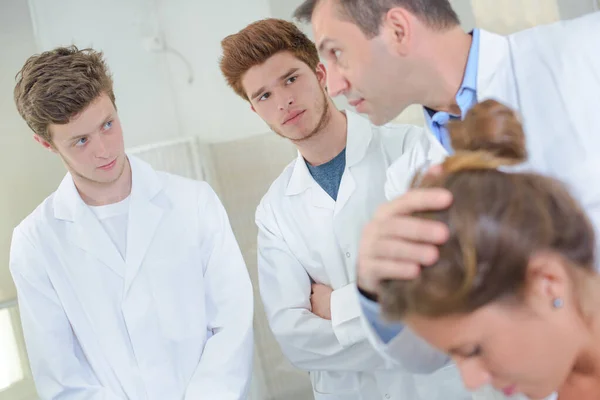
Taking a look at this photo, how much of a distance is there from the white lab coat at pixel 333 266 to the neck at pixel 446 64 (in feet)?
1.11

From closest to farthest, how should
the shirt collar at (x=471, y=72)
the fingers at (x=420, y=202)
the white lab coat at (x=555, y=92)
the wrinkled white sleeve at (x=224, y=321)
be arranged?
the fingers at (x=420, y=202) → the white lab coat at (x=555, y=92) → the shirt collar at (x=471, y=72) → the wrinkled white sleeve at (x=224, y=321)

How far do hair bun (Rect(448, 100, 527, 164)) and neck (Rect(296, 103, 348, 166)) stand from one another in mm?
915

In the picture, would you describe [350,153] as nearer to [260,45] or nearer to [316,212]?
[316,212]

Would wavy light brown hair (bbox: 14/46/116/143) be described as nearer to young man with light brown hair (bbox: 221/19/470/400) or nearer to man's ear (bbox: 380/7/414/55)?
young man with light brown hair (bbox: 221/19/470/400)

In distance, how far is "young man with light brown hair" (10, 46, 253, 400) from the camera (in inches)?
64.1

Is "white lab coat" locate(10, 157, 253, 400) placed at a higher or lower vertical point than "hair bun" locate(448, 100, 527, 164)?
lower

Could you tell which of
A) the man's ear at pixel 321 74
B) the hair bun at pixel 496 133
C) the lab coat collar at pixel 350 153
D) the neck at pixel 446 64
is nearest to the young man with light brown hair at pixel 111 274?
the lab coat collar at pixel 350 153

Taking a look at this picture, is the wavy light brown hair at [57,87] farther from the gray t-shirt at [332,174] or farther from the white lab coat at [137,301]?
the gray t-shirt at [332,174]

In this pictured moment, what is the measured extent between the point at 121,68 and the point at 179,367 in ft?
4.69

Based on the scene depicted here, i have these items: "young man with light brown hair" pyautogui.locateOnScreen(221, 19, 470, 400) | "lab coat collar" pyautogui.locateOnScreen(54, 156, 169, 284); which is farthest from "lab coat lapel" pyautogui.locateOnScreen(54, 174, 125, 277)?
"young man with light brown hair" pyautogui.locateOnScreen(221, 19, 470, 400)

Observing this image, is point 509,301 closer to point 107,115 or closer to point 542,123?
point 542,123

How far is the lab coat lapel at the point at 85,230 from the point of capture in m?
1.74

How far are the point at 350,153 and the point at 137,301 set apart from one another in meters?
0.67

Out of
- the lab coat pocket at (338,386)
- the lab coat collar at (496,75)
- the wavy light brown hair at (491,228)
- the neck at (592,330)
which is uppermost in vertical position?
the lab coat collar at (496,75)
